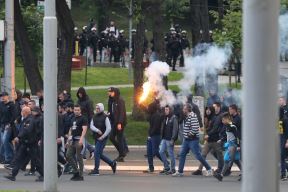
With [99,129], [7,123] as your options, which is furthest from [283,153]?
[7,123]

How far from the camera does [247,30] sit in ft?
15.9

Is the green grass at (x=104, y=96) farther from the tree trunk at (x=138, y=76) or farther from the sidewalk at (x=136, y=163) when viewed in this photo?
the sidewalk at (x=136, y=163)

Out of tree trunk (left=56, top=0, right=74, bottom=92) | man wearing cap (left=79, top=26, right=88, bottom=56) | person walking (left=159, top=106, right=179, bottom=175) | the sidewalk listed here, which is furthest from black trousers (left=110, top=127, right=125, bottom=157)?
man wearing cap (left=79, top=26, right=88, bottom=56)

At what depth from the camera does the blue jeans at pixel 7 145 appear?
18297 millimetres

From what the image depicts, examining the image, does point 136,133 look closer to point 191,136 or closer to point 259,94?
point 191,136

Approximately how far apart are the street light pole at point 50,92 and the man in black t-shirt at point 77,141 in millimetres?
3497

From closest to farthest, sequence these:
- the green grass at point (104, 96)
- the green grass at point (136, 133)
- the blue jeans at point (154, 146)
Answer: the blue jeans at point (154, 146) < the green grass at point (136, 133) < the green grass at point (104, 96)

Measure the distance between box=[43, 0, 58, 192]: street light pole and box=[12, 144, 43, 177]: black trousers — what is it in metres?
3.63

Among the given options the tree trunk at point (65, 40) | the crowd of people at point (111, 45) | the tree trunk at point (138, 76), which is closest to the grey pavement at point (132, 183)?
the tree trunk at point (65, 40)

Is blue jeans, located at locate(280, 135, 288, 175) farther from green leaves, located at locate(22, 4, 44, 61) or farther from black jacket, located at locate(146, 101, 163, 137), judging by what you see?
green leaves, located at locate(22, 4, 44, 61)

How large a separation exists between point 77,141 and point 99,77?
1945 centimetres

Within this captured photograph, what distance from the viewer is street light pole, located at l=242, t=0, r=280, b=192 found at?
4832mm

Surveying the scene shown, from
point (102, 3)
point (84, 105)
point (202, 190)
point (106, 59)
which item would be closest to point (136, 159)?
point (84, 105)

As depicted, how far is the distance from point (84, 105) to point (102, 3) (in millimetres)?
11638
